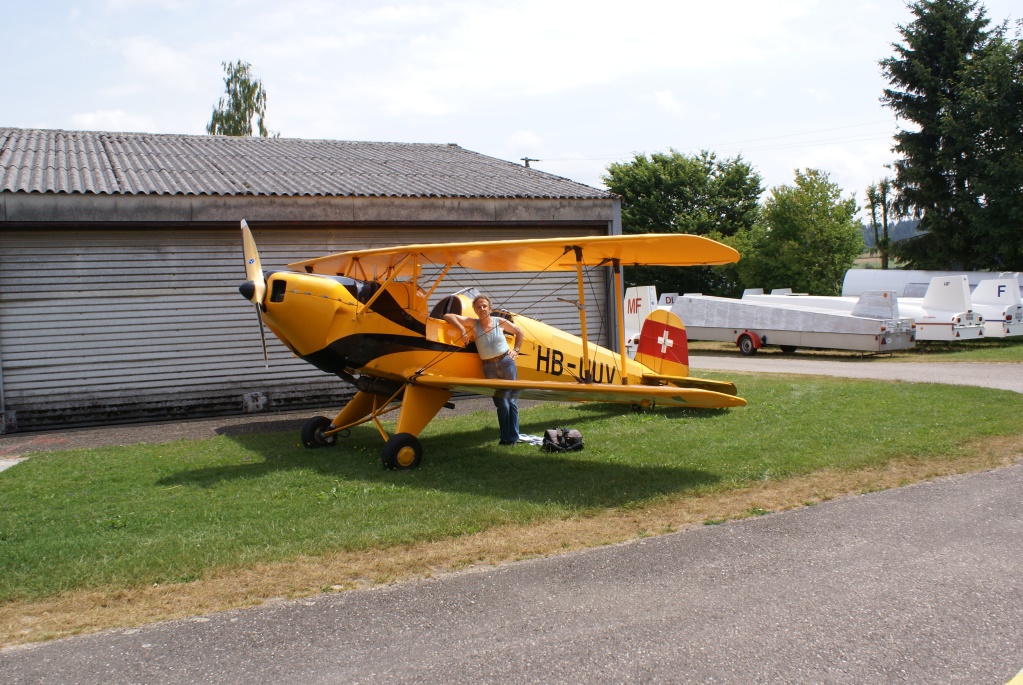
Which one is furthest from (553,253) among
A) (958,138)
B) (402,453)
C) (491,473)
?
(958,138)

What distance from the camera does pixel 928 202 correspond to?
33562mm

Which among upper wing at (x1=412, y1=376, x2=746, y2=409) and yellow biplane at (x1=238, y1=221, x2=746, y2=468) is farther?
yellow biplane at (x1=238, y1=221, x2=746, y2=468)

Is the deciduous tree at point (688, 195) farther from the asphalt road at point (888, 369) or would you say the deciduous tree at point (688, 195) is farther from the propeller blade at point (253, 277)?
the propeller blade at point (253, 277)

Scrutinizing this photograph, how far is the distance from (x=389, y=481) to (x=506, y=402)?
234 centimetres

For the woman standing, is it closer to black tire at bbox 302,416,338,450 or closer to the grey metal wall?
black tire at bbox 302,416,338,450

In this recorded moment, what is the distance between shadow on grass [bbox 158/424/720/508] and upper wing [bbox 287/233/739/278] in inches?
85.9

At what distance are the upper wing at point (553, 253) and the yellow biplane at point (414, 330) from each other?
0.05ft

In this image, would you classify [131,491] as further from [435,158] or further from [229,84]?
[229,84]

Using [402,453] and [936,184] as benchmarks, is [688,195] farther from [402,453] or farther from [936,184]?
[402,453]

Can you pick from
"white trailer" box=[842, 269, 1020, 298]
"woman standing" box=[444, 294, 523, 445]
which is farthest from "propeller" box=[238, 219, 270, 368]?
"white trailer" box=[842, 269, 1020, 298]

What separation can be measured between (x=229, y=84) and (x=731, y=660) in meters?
44.8

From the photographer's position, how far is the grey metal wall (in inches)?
500

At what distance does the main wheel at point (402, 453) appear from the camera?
897 cm

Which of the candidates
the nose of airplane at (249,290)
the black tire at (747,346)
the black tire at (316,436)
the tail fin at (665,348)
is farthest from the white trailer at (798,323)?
the nose of airplane at (249,290)
